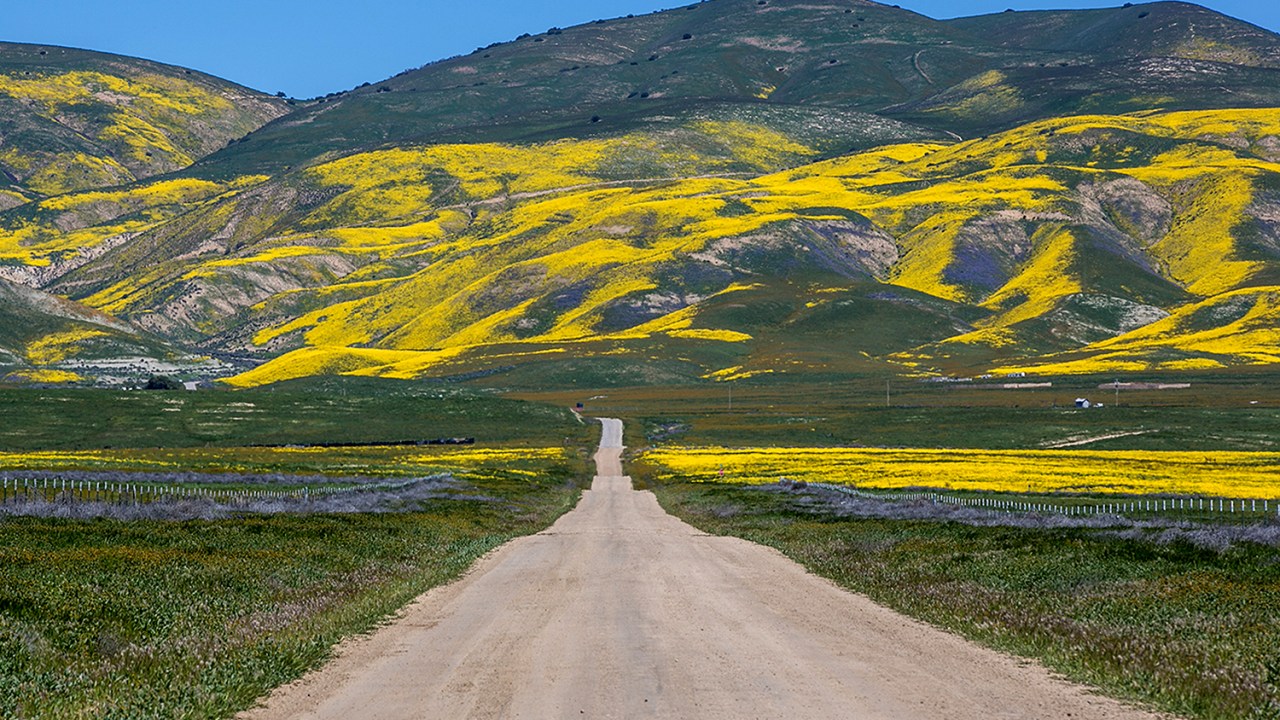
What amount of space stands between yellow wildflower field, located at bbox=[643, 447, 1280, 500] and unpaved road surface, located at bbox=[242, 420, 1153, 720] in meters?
52.4

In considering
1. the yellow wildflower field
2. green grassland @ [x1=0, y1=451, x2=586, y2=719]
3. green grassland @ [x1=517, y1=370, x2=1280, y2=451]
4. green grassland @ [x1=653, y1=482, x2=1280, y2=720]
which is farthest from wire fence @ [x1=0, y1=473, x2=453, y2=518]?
green grassland @ [x1=517, y1=370, x2=1280, y2=451]

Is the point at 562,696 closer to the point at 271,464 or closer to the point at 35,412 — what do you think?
the point at 271,464

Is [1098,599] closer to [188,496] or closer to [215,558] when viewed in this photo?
[215,558]

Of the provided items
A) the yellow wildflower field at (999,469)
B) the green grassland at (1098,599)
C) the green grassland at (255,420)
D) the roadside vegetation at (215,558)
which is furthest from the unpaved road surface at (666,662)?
the green grassland at (255,420)

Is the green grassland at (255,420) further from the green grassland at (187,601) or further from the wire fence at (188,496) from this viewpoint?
the green grassland at (187,601)

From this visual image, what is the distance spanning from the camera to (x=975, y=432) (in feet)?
477

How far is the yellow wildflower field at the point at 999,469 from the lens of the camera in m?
79.5

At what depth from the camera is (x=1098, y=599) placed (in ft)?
85.6

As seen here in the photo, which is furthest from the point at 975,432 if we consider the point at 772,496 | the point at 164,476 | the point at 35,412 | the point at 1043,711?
the point at 1043,711

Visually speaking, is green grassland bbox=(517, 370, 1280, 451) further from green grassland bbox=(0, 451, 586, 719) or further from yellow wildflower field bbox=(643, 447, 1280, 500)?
green grassland bbox=(0, 451, 586, 719)

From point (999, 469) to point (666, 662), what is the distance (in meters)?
80.5

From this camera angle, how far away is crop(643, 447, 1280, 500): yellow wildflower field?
79.5 meters

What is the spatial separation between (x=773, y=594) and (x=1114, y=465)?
77146 millimetres

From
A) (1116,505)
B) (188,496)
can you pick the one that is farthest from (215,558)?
(1116,505)
